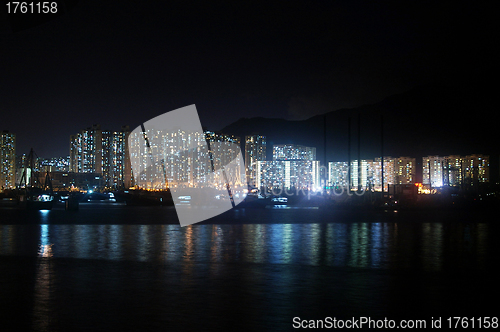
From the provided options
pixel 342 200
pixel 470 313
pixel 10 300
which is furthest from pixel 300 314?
pixel 342 200

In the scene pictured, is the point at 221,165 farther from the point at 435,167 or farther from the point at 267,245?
the point at 267,245

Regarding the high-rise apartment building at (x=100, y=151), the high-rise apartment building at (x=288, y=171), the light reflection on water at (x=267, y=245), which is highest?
the high-rise apartment building at (x=100, y=151)

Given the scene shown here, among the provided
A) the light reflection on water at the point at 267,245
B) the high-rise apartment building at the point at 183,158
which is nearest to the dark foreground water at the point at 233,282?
the light reflection on water at the point at 267,245

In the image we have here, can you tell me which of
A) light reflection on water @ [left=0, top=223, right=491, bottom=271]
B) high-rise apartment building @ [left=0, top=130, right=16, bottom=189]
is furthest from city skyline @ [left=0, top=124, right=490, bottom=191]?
light reflection on water @ [left=0, top=223, right=491, bottom=271]

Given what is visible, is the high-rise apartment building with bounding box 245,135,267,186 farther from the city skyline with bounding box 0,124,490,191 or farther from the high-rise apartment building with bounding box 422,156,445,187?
the high-rise apartment building with bounding box 422,156,445,187

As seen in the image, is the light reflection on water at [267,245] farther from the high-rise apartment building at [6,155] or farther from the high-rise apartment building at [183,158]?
the high-rise apartment building at [6,155]

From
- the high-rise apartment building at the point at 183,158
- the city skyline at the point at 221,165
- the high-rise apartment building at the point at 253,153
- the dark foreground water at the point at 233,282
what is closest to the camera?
the dark foreground water at the point at 233,282

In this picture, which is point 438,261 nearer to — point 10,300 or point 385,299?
point 385,299
